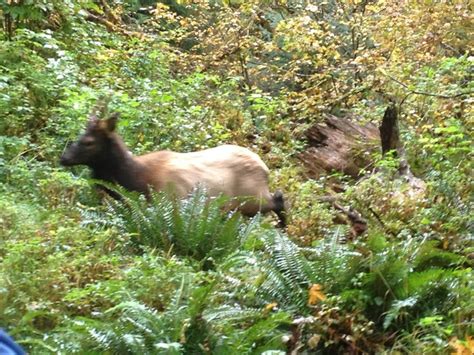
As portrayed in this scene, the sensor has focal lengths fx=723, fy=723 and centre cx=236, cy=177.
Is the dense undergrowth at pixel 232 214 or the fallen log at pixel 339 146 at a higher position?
the dense undergrowth at pixel 232 214

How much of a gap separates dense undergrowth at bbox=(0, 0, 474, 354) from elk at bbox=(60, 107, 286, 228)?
313 mm

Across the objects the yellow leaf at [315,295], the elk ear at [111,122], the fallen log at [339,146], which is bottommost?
the fallen log at [339,146]

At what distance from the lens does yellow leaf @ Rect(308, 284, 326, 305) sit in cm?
557

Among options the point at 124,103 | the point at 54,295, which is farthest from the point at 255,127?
the point at 54,295

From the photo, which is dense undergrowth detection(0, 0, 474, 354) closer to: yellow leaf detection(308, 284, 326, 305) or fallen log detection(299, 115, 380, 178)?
yellow leaf detection(308, 284, 326, 305)

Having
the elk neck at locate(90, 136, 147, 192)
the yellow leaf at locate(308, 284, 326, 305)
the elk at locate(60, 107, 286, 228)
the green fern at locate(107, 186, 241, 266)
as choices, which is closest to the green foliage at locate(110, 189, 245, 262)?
the green fern at locate(107, 186, 241, 266)

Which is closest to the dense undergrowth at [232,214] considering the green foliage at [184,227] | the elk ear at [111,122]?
the green foliage at [184,227]

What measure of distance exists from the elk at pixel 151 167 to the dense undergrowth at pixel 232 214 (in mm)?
313

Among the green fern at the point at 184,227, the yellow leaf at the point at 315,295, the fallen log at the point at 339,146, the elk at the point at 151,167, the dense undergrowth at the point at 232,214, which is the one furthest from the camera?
the fallen log at the point at 339,146

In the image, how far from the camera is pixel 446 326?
5531 millimetres

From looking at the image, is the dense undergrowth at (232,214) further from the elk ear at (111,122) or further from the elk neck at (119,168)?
the elk ear at (111,122)

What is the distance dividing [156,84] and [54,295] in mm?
7446

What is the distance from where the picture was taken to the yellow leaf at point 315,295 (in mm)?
5575

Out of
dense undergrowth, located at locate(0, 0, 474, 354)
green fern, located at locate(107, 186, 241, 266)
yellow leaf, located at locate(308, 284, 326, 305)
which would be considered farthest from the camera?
green fern, located at locate(107, 186, 241, 266)
